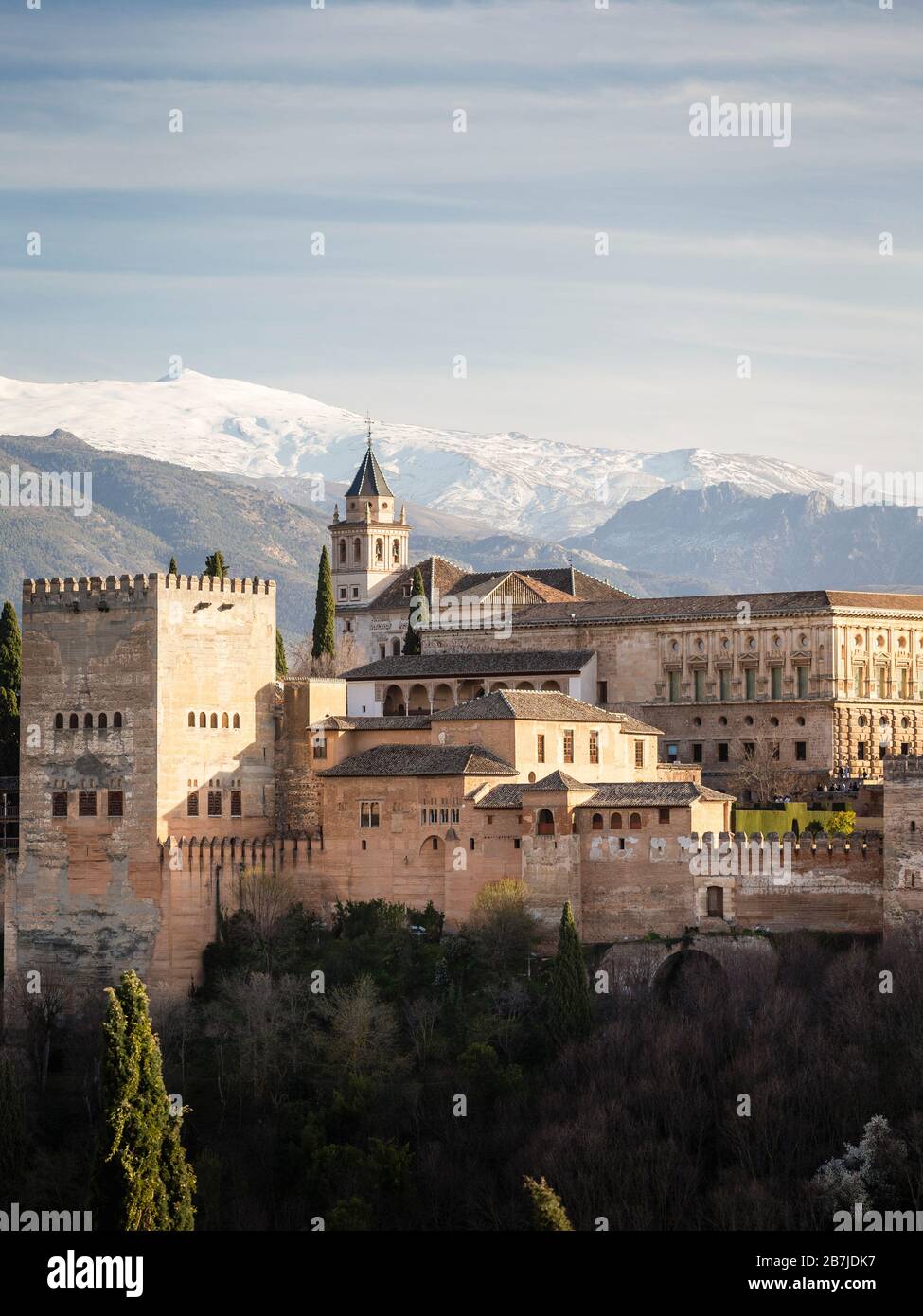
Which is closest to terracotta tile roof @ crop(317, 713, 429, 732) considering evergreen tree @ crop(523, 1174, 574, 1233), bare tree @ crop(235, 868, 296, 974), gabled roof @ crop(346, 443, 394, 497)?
bare tree @ crop(235, 868, 296, 974)

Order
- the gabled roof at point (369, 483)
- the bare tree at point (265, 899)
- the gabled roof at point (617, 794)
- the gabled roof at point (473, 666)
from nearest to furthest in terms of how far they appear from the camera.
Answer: the gabled roof at point (617, 794)
the bare tree at point (265, 899)
the gabled roof at point (473, 666)
the gabled roof at point (369, 483)

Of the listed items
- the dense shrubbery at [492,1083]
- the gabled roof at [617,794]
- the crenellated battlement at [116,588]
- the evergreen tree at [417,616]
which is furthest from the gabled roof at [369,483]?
the gabled roof at [617,794]

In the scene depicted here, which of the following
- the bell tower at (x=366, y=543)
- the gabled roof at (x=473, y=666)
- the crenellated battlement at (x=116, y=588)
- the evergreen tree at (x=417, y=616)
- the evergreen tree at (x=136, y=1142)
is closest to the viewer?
the evergreen tree at (x=136, y=1142)

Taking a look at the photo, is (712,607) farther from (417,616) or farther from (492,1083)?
(492,1083)

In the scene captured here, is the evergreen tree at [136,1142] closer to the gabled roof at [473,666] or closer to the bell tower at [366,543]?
the gabled roof at [473,666]

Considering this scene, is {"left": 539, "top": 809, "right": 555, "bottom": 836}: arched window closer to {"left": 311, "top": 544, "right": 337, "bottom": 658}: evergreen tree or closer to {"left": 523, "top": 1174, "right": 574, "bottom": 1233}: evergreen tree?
{"left": 523, "top": 1174, "right": 574, "bottom": 1233}: evergreen tree
